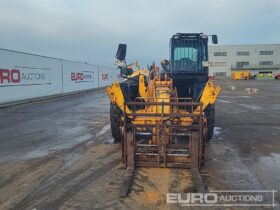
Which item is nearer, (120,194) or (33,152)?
(120,194)

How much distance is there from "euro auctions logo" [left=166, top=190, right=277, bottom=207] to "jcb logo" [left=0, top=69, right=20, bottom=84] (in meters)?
15.0

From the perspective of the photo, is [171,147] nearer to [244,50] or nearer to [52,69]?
[52,69]

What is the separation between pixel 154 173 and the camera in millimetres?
5410

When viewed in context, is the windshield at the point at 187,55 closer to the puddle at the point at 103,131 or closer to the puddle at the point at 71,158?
the puddle at the point at 103,131

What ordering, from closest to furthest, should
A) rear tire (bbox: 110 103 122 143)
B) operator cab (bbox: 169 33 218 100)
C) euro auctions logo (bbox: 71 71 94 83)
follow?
1. rear tire (bbox: 110 103 122 143)
2. operator cab (bbox: 169 33 218 100)
3. euro auctions logo (bbox: 71 71 94 83)

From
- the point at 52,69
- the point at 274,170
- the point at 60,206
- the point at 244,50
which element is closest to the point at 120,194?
the point at 60,206

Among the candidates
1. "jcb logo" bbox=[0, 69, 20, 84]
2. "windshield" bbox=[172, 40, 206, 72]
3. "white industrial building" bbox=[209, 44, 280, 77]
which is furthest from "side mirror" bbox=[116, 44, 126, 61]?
"white industrial building" bbox=[209, 44, 280, 77]

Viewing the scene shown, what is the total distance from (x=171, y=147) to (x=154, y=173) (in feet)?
2.18

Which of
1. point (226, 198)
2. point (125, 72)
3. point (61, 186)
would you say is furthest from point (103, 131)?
point (226, 198)

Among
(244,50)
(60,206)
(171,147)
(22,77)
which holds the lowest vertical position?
(60,206)

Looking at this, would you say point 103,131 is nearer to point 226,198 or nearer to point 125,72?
point 125,72

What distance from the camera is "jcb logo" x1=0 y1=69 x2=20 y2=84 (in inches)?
650

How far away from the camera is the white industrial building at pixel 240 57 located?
8694 centimetres

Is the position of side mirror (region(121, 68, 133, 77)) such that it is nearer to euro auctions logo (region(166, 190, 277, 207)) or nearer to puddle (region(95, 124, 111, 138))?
puddle (region(95, 124, 111, 138))
